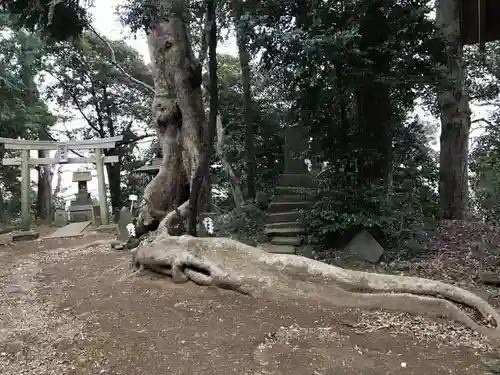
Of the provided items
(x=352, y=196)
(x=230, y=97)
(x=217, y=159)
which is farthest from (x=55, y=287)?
(x=230, y=97)

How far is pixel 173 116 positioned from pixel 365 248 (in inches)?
138

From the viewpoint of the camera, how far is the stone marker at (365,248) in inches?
217

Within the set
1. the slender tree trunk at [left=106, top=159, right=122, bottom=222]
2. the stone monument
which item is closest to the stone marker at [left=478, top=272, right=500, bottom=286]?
the stone monument

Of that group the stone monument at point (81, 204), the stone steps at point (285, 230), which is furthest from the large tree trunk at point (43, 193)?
the stone steps at point (285, 230)

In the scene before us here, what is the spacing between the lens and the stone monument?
12.8 m

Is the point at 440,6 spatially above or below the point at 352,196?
above

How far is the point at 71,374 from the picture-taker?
114 inches

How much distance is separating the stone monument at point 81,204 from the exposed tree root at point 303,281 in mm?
8793

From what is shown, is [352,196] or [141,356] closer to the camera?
[141,356]

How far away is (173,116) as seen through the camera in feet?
21.5

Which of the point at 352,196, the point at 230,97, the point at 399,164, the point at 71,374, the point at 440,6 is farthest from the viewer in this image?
the point at 230,97

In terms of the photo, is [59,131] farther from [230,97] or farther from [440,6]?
[440,6]

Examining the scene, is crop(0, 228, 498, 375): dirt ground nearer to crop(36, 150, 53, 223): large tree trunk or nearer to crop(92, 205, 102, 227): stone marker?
crop(92, 205, 102, 227): stone marker

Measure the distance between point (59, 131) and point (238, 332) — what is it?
51.5 ft
